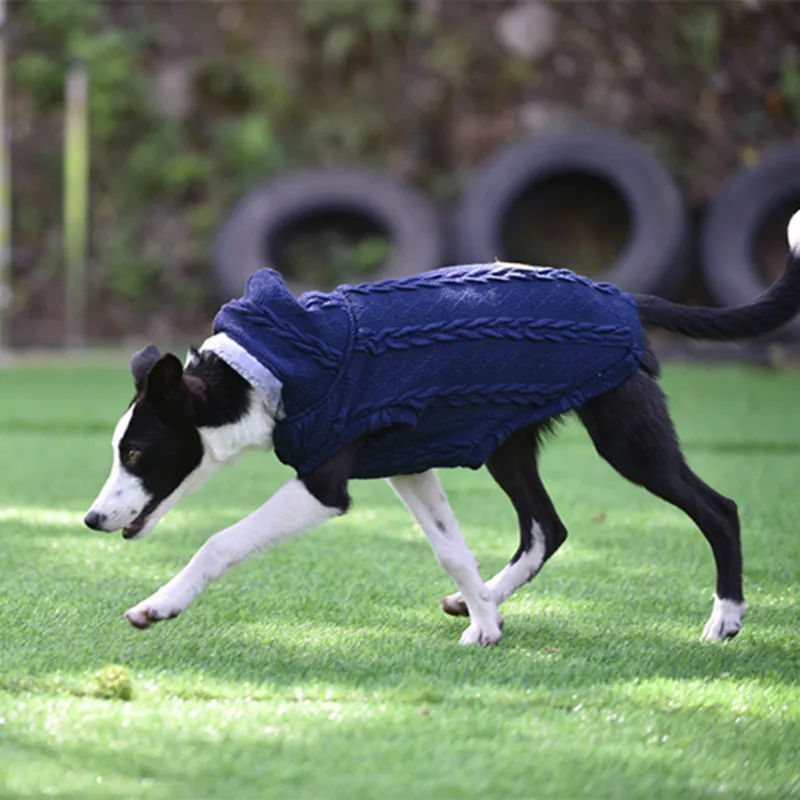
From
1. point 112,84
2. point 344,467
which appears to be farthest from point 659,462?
point 112,84

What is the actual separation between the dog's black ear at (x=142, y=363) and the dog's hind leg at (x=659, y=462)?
1070mm

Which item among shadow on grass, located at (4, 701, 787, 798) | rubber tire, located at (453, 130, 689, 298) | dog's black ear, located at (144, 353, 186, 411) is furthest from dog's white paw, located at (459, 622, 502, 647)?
rubber tire, located at (453, 130, 689, 298)

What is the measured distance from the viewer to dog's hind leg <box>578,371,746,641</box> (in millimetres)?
3416

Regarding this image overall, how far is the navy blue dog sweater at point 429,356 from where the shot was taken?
10.5ft

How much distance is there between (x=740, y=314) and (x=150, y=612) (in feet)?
5.61

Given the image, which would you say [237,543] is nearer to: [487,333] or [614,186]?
[487,333]

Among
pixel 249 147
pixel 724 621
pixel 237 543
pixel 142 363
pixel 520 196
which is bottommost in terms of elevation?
pixel 520 196

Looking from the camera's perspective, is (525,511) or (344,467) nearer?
(344,467)

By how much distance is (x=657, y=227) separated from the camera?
12445 millimetres

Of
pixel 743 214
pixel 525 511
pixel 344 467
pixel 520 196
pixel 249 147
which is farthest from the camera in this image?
pixel 249 147

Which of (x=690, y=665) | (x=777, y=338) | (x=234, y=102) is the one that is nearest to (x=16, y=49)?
(x=234, y=102)

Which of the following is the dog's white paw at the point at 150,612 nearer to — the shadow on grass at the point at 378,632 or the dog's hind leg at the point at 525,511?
the shadow on grass at the point at 378,632

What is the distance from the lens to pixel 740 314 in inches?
144

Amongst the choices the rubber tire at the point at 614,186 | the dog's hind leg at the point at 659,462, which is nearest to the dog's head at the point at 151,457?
the dog's hind leg at the point at 659,462
